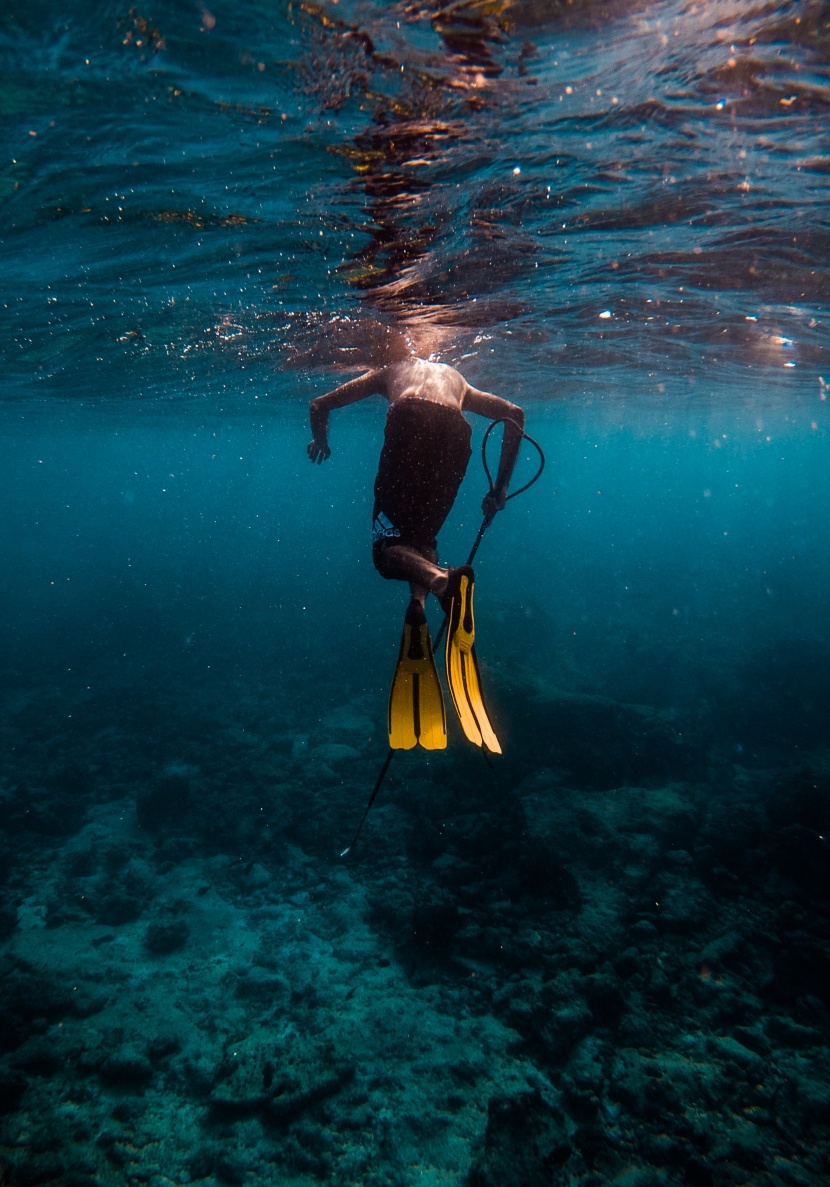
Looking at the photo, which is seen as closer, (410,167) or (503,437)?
(503,437)

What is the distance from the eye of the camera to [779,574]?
4078 centimetres

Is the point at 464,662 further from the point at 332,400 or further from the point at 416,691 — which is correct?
the point at 332,400

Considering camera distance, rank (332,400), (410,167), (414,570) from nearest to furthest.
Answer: (414,570) → (332,400) → (410,167)

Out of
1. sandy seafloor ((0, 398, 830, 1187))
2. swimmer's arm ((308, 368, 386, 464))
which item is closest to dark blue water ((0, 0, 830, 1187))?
sandy seafloor ((0, 398, 830, 1187))

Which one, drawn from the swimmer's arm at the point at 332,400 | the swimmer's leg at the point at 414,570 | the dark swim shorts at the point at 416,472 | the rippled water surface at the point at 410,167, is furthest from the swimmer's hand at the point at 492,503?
the rippled water surface at the point at 410,167

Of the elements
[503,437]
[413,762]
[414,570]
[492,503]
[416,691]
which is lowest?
[413,762]

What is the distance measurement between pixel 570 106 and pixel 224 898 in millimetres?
12774

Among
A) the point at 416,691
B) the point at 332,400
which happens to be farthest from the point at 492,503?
the point at 416,691

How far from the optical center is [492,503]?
5129 mm

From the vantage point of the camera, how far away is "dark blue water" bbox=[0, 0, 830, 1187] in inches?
211

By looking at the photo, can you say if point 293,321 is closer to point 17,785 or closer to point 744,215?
point 744,215

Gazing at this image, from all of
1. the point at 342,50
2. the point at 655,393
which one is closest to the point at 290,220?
the point at 342,50

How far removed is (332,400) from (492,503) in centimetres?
205

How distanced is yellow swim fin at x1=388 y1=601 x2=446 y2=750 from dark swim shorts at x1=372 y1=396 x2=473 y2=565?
95 centimetres
